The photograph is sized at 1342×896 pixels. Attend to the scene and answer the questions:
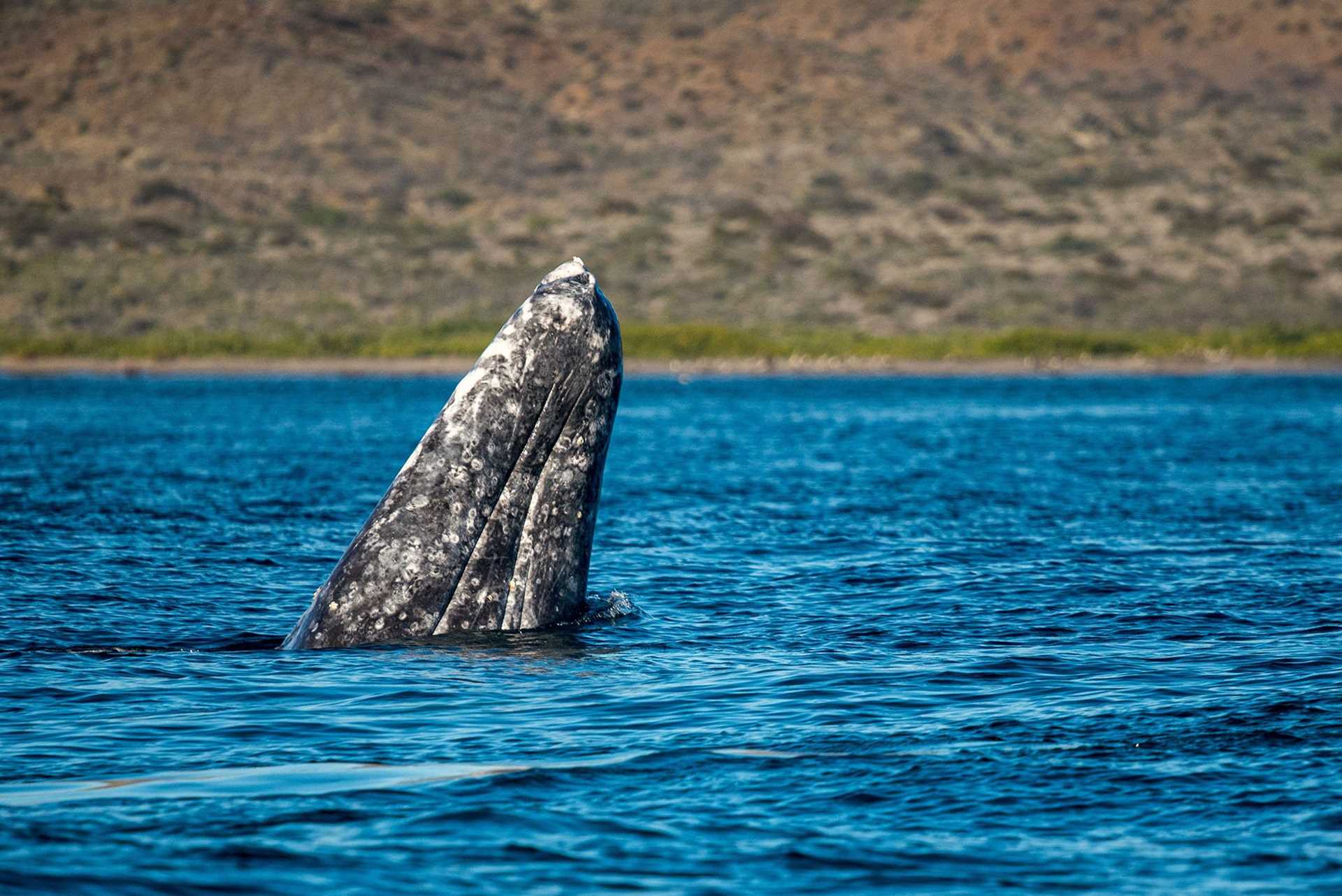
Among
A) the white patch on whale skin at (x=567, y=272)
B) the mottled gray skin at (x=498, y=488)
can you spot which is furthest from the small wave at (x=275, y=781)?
the white patch on whale skin at (x=567, y=272)

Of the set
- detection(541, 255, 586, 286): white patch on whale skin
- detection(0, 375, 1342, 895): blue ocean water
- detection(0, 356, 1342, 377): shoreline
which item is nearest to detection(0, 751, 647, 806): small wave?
detection(0, 375, 1342, 895): blue ocean water

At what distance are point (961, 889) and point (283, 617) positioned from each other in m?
7.98

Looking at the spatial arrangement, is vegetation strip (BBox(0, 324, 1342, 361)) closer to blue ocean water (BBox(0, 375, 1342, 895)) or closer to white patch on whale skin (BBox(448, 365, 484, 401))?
blue ocean water (BBox(0, 375, 1342, 895))

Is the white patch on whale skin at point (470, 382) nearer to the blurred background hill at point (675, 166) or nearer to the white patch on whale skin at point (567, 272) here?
the white patch on whale skin at point (567, 272)

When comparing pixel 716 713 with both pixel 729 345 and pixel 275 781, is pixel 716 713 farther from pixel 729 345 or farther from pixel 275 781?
pixel 729 345

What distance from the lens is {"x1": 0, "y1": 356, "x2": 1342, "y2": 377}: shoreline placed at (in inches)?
3664

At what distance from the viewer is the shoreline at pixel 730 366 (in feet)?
305

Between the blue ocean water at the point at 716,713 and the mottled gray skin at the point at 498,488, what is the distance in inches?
12.0

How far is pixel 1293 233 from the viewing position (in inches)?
4304

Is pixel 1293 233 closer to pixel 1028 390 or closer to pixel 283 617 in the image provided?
pixel 1028 390

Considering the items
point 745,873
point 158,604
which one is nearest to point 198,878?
point 745,873

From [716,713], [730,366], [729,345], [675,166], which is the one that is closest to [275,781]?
[716,713]

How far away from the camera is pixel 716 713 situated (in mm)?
10469

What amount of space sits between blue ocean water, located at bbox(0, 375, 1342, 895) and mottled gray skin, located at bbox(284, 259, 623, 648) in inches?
12.0
